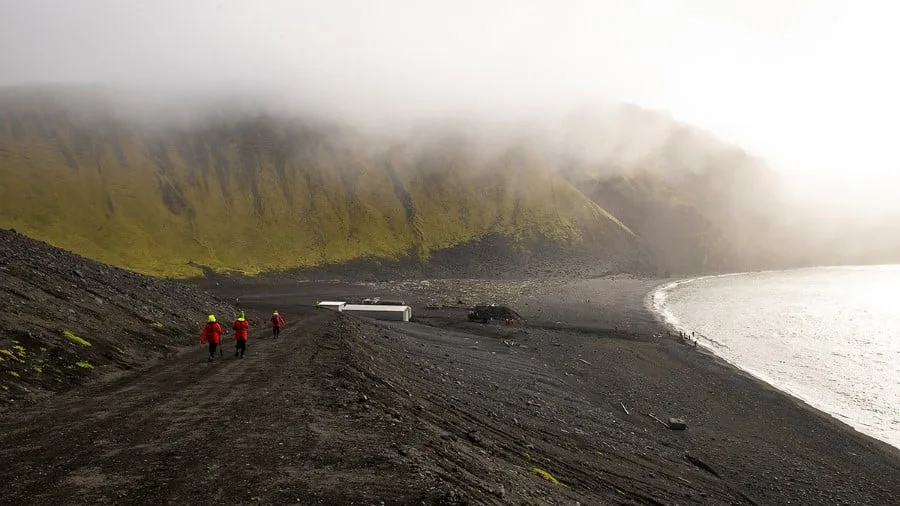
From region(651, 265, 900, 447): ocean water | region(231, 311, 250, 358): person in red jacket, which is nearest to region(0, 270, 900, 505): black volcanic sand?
region(231, 311, 250, 358): person in red jacket

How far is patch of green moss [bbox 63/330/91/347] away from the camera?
61.8ft

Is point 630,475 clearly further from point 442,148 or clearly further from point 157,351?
point 442,148

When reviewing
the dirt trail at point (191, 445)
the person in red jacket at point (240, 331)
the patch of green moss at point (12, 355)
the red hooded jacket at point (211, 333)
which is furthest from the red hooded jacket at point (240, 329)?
the patch of green moss at point (12, 355)

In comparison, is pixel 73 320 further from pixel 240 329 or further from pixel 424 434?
pixel 424 434

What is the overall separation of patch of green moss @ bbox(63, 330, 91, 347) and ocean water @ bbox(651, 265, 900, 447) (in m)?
41.1

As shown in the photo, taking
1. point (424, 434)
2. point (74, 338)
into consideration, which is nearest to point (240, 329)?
point (74, 338)

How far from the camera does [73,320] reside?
2111 centimetres

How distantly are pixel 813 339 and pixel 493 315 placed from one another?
127 ft

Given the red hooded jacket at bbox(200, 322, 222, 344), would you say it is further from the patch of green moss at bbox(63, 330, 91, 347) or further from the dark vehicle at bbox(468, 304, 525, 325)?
the dark vehicle at bbox(468, 304, 525, 325)

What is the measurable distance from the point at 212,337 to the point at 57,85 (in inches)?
7484

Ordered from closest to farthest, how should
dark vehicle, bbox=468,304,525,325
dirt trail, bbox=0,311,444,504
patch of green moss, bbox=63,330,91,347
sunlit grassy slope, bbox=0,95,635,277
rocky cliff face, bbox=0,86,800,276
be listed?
dirt trail, bbox=0,311,444,504 < patch of green moss, bbox=63,330,91,347 < dark vehicle, bbox=468,304,525,325 < sunlit grassy slope, bbox=0,95,635,277 < rocky cliff face, bbox=0,86,800,276

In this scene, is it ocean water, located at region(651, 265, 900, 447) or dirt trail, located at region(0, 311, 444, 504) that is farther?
ocean water, located at region(651, 265, 900, 447)

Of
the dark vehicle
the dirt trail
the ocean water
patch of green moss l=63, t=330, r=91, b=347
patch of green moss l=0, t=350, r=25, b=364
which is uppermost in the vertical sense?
patch of green moss l=0, t=350, r=25, b=364

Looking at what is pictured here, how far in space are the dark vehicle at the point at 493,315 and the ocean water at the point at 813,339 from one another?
65.7 feet
